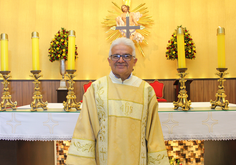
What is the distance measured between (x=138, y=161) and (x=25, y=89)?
209 inches

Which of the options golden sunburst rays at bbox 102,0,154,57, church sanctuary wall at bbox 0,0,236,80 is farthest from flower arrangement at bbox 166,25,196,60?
golden sunburst rays at bbox 102,0,154,57

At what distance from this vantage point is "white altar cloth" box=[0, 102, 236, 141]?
183 cm

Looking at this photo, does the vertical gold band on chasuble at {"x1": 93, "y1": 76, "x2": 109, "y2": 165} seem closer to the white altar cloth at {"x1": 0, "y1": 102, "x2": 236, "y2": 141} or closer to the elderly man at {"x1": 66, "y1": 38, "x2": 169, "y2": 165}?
the elderly man at {"x1": 66, "y1": 38, "x2": 169, "y2": 165}

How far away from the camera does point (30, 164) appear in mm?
2174

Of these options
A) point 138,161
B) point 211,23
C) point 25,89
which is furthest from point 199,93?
point 25,89

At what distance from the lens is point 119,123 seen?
140 centimetres

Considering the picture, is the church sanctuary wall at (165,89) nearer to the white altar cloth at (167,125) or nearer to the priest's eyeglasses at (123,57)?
the white altar cloth at (167,125)

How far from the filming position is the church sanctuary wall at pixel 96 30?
18.7ft

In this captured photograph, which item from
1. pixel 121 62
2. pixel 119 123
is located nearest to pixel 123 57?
pixel 121 62

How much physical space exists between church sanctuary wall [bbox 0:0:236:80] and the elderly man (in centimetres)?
433

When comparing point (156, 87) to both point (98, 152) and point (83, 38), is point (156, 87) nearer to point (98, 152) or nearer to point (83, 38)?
point (83, 38)

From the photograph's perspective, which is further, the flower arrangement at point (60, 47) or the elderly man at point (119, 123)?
the flower arrangement at point (60, 47)

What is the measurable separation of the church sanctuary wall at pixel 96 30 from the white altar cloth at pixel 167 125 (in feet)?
12.7

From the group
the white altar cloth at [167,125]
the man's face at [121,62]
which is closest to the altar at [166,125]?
the white altar cloth at [167,125]
